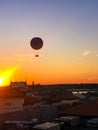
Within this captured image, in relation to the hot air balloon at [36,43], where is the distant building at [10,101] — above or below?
below

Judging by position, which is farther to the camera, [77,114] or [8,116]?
[77,114]

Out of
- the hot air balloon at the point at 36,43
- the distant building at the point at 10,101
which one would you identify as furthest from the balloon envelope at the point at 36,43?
the distant building at the point at 10,101

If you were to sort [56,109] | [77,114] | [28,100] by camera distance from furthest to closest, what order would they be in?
[28,100], [56,109], [77,114]

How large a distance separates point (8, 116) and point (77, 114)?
763cm

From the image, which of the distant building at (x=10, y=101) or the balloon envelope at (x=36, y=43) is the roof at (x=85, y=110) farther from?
the distant building at (x=10, y=101)

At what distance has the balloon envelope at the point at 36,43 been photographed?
85.4 feet

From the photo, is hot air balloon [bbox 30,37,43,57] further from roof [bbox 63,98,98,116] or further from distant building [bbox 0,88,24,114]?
distant building [bbox 0,88,24,114]

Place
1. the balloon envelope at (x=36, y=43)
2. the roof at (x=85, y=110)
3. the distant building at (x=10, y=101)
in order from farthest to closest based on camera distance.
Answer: the distant building at (x=10, y=101)
the roof at (x=85, y=110)
the balloon envelope at (x=36, y=43)

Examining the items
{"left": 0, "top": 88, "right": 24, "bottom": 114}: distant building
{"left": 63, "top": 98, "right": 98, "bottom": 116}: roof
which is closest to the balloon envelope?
{"left": 63, "top": 98, "right": 98, "bottom": 116}: roof

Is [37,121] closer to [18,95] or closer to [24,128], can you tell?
[24,128]

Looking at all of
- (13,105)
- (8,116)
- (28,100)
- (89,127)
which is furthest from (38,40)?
(28,100)

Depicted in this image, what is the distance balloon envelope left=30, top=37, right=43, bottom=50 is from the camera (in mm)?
26031

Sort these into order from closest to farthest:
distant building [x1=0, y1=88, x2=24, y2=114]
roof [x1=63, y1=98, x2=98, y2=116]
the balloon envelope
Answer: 1. the balloon envelope
2. roof [x1=63, y1=98, x2=98, y2=116]
3. distant building [x1=0, y1=88, x2=24, y2=114]

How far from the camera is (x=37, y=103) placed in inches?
1885
